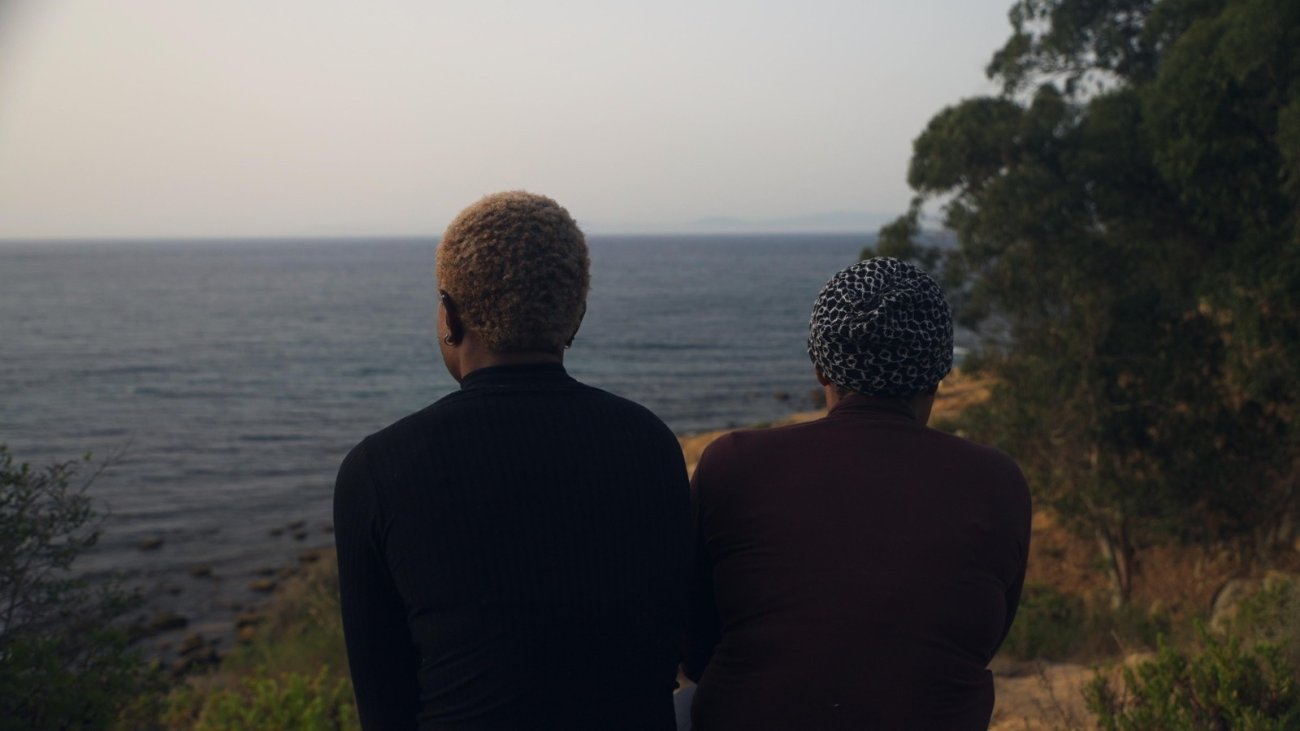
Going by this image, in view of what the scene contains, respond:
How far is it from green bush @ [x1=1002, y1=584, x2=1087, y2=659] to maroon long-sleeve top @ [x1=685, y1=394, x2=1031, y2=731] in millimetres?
5720

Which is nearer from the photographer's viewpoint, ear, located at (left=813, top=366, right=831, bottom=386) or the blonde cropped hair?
the blonde cropped hair

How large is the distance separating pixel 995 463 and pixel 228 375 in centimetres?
5240

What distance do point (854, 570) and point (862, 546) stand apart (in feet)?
0.19

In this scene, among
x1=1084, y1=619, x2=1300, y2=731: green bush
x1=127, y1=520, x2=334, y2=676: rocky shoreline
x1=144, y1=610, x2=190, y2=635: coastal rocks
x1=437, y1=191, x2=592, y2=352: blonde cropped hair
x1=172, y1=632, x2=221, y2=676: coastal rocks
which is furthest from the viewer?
x1=144, y1=610, x2=190, y2=635: coastal rocks

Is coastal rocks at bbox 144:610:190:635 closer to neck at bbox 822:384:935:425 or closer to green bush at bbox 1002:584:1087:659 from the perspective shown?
green bush at bbox 1002:584:1087:659

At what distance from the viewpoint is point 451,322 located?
2314mm

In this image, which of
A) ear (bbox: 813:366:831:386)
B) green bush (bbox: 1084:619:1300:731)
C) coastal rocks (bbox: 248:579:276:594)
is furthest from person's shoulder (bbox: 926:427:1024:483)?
coastal rocks (bbox: 248:579:276:594)

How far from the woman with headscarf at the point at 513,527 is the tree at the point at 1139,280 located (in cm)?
1044

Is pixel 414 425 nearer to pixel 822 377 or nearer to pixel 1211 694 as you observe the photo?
pixel 822 377

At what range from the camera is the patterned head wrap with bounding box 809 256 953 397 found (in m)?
2.50

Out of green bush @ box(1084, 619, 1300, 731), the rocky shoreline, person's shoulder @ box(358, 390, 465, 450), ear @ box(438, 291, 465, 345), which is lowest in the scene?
the rocky shoreline

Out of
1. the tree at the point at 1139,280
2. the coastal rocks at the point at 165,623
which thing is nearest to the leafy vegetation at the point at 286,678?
the coastal rocks at the point at 165,623

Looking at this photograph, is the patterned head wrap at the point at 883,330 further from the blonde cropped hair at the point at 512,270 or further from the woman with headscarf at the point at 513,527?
the blonde cropped hair at the point at 512,270

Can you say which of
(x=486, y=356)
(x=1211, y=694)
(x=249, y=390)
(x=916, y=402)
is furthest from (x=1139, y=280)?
(x=249, y=390)
